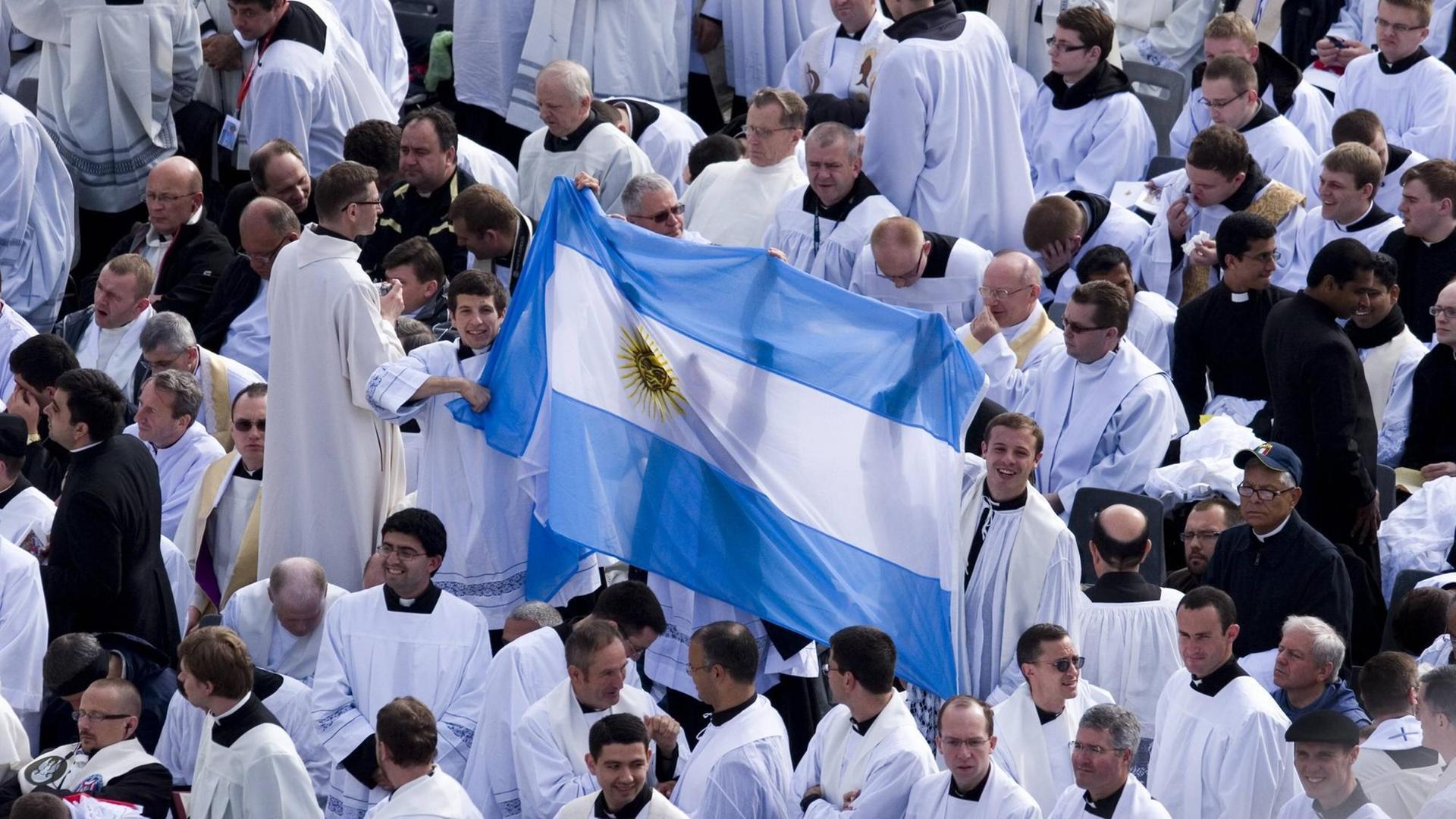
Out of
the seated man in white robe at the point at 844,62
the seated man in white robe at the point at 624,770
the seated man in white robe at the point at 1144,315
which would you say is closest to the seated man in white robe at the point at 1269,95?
the seated man in white robe at the point at 844,62

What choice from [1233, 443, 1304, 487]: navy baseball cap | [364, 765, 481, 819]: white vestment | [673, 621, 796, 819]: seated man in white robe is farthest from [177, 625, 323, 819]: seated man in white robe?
[1233, 443, 1304, 487]: navy baseball cap

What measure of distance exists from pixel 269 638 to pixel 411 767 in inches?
62.1

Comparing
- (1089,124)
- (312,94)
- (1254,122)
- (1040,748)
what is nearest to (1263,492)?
(1040,748)

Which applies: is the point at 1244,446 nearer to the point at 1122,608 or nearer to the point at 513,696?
the point at 1122,608

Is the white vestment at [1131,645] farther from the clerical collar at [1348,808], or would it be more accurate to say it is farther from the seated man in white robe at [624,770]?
the seated man in white robe at [624,770]

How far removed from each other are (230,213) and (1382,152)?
219 inches

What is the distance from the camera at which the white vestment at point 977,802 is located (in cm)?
834

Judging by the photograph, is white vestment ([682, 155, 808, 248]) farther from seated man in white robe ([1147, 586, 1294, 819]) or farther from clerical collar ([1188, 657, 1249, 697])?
clerical collar ([1188, 657, 1249, 697])

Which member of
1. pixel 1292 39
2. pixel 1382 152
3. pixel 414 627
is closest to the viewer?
pixel 414 627

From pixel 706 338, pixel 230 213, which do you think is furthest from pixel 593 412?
pixel 230 213

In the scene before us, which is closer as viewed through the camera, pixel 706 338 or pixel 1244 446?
pixel 706 338

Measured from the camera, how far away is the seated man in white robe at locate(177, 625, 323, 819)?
8.76 m

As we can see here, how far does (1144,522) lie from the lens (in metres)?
9.59

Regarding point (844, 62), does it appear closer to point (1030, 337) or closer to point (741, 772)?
point (1030, 337)
